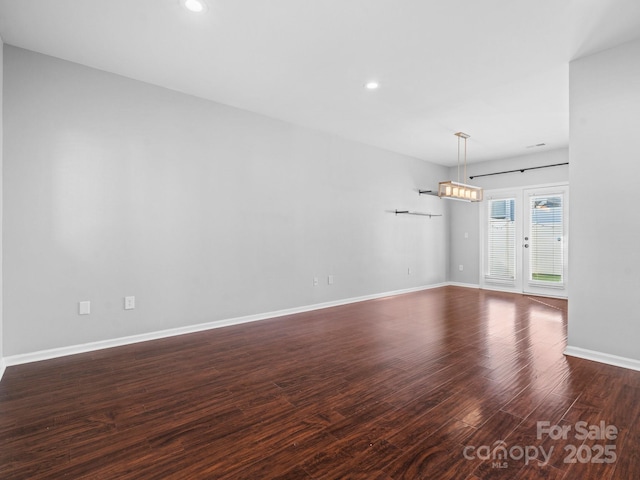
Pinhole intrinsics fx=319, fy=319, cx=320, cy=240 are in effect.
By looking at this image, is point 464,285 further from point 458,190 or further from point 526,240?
point 458,190

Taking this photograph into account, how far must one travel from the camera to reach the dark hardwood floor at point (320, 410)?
163cm

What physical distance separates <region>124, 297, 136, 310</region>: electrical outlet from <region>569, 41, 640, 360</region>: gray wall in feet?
15.0

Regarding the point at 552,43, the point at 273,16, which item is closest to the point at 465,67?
the point at 552,43

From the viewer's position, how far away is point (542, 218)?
6.57 meters

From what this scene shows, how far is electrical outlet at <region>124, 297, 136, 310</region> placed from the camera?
137 inches

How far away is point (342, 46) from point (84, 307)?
3619 mm

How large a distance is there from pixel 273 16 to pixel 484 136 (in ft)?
14.6

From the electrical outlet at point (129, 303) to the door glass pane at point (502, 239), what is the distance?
7076mm

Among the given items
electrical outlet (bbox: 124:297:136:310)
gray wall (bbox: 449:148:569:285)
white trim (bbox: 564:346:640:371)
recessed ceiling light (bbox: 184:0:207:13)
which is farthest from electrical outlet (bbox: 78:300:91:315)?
gray wall (bbox: 449:148:569:285)

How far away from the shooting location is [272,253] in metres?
4.70

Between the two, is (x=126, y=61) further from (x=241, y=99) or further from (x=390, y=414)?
(x=390, y=414)

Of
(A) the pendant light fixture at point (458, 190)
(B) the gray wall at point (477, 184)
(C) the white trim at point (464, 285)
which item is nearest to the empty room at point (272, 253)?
(A) the pendant light fixture at point (458, 190)

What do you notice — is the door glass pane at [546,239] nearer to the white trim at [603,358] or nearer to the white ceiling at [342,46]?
the white ceiling at [342,46]

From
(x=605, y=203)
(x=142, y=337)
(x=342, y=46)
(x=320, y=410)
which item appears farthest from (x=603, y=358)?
(x=142, y=337)
